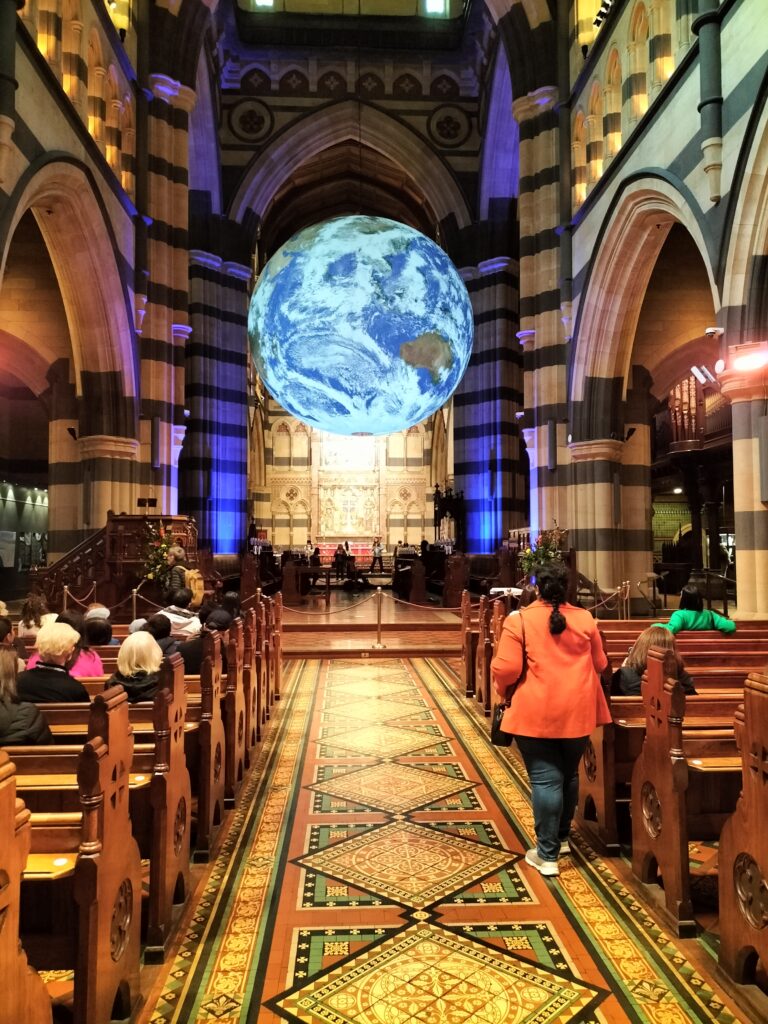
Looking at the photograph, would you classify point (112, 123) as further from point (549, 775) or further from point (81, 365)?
point (549, 775)

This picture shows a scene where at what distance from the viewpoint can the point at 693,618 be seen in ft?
19.5

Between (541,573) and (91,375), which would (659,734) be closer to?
(541,573)

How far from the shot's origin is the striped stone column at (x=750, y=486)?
27.2 feet

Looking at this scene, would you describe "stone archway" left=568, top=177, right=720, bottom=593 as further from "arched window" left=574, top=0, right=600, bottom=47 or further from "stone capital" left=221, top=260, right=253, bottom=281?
"stone capital" left=221, top=260, right=253, bottom=281

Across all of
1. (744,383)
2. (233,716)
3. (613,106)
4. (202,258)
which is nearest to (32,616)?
(233,716)

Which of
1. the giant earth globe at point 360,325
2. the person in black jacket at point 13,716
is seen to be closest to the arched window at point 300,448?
the giant earth globe at point 360,325

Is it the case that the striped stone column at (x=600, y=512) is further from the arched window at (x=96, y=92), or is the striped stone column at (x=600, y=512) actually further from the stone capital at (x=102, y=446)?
the arched window at (x=96, y=92)

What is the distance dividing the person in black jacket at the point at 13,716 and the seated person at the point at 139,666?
2.87ft

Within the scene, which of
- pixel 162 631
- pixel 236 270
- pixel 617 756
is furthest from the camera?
pixel 236 270

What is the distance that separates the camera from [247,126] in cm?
2153

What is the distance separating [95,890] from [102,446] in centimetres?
1168

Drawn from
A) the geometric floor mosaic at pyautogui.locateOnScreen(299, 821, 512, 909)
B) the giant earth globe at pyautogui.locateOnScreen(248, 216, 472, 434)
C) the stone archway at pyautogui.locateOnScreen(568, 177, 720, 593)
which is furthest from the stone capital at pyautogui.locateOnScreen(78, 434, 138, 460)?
the geometric floor mosaic at pyautogui.locateOnScreen(299, 821, 512, 909)

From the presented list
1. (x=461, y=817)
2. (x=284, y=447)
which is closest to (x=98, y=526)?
(x=461, y=817)

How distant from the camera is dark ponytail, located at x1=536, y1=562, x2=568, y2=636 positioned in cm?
377
